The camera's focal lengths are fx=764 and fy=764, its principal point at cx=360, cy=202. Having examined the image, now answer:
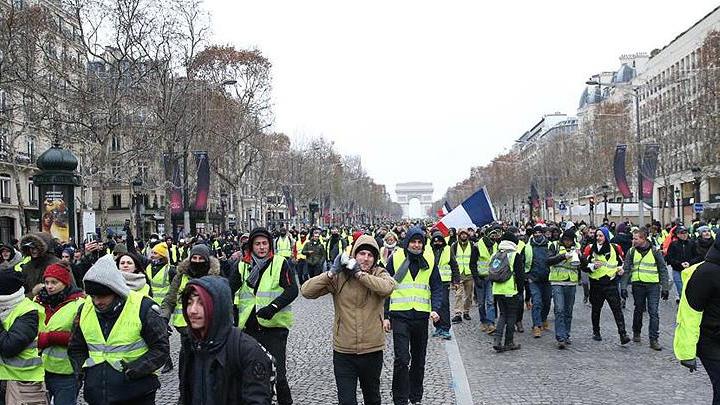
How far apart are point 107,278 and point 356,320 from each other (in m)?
2.10

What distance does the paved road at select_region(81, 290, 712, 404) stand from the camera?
27.1 ft

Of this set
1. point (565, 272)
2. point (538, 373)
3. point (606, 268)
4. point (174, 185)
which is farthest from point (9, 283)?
point (174, 185)

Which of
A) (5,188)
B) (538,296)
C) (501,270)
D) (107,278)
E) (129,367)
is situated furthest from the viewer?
(5,188)

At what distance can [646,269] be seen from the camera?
11.3 metres

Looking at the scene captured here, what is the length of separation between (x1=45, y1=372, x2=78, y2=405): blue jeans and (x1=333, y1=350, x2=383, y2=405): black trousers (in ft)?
6.84

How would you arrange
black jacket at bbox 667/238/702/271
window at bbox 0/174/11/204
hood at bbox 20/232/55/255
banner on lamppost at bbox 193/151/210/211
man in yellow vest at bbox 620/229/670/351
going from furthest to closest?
window at bbox 0/174/11/204 < banner on lamppost at bbox 193/151/210/211 < black jacket at bbox 667/238/702/271 < man in yellow vest at bbox 620/229/670/351 < hood at bbox 20/232/55/255

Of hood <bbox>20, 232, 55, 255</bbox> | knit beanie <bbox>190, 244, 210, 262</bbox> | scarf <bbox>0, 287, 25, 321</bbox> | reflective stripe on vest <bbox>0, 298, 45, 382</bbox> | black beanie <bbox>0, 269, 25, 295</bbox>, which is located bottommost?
reflective stripe on vest <bbox>0, 298, 45, 382</bbox>

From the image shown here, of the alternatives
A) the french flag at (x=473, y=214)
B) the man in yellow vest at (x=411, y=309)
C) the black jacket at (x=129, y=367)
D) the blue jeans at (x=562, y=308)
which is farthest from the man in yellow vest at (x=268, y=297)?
the french flag at (x=473, y=214)

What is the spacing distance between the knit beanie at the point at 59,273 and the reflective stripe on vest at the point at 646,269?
8.29 metres

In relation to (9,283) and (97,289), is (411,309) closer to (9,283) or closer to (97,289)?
(97,289)

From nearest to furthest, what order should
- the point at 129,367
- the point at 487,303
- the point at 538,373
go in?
the point at 129,367, the point at 538,373, the point at 487,303

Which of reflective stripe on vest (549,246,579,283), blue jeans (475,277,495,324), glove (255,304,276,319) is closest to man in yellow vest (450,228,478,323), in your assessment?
blue jeans (475,277,495,324)

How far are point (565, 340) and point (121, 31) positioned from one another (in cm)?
2370

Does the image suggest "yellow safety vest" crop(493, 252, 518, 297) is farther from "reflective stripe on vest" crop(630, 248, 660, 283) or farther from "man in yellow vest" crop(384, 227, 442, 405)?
"man in yellow vest" crop(384, 227, 442, 405)
